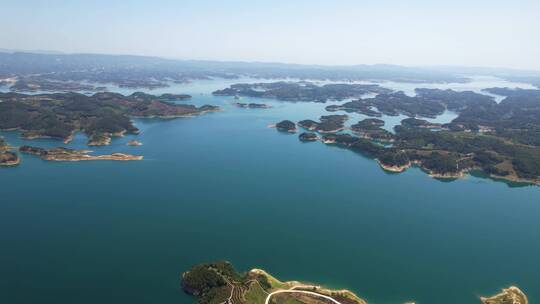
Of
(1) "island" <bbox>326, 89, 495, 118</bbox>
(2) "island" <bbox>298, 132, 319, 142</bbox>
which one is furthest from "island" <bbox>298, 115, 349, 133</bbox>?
(1) "island" <bbox>326, 89, 495, 118</bbox>

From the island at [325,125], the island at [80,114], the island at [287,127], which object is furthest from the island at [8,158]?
the island at [325,125]

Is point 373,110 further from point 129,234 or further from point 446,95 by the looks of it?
point 129,234

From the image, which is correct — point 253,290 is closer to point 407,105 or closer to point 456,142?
point 456,142

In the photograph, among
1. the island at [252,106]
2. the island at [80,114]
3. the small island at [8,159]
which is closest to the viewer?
the small island at [8,159]

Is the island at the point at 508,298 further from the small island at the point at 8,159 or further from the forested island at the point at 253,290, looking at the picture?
the small island at the point at 8,159

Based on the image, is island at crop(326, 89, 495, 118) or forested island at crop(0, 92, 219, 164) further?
island at crop(326, 89, 495, 118)

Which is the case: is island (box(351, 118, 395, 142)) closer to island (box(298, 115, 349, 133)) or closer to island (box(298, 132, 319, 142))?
island (box(298, 115, 349, 133))
